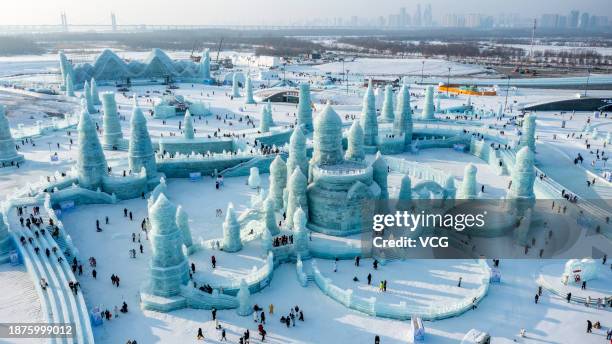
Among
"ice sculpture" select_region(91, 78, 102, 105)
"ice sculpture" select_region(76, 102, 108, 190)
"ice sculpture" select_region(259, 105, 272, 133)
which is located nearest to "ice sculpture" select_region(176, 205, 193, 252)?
"ice sculpture" select_region(76, 102, 108, 190)

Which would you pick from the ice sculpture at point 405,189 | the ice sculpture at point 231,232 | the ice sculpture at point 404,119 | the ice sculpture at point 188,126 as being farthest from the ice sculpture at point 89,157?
the ice sculpture at point 404,119

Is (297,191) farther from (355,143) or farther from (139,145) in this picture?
(139,145)

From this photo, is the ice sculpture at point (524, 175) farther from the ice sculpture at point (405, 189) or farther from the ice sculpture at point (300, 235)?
the ice sculpture at point (300, 235)

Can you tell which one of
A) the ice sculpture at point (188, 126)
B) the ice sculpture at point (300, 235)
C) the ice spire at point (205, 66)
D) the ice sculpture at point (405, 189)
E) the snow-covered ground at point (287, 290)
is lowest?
the snow-covered ground at point (287, 290)

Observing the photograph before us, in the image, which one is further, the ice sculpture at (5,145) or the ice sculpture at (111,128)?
the ice sculpture at (111,128)

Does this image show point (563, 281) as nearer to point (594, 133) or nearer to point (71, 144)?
point (594, 133)

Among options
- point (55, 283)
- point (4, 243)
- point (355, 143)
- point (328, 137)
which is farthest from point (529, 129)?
point (4, 243)

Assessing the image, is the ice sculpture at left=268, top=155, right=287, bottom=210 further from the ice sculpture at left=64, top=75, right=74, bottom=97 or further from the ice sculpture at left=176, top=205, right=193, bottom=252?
the ice sculpture at left=64, top=75, right=74, bottom=97
